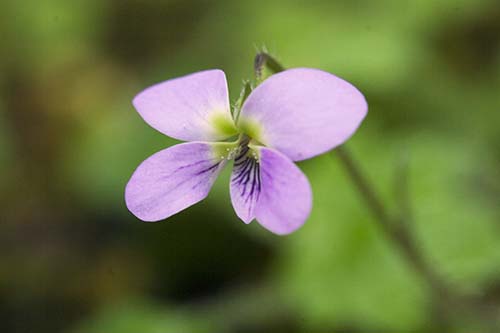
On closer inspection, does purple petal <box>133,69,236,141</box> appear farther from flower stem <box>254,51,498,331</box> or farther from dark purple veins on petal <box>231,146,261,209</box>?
flower stem <box>254,51,498,331</box>

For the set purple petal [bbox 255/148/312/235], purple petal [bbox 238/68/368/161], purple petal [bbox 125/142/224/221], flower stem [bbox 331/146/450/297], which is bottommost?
purple petal [bbox 125/142/224/221]

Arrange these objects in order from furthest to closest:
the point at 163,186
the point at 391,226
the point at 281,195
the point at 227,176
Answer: the point at 227,176, the point at 391,226, the point at 163,186, the point at 281,195

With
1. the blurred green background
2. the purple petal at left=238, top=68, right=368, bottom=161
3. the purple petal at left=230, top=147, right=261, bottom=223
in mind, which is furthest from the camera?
the blurred green background

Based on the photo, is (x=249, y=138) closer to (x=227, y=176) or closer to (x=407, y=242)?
(x=407, y=242)

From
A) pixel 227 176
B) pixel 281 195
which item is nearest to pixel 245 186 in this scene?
pixel 281 195

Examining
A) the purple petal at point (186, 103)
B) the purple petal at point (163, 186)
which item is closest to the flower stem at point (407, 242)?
the purple petal at point (186, 103)

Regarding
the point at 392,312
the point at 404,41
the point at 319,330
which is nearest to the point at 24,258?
the point at 319,330

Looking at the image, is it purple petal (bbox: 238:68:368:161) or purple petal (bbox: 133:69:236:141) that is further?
purple petal (bbox: 133:69:236:141)

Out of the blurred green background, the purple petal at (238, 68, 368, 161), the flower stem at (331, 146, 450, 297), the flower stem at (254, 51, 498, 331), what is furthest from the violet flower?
the blurred green background
